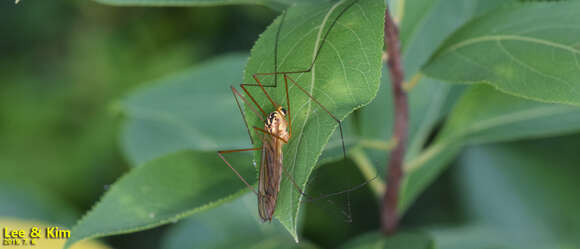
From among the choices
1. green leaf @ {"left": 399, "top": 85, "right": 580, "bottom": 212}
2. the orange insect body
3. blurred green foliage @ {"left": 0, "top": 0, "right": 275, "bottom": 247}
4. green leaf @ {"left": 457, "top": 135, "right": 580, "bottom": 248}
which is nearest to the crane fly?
the orange insect body

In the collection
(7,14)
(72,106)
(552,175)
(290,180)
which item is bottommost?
(552,175)

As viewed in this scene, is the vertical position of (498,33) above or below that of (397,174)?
above

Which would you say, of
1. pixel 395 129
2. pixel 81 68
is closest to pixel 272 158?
pixel 395 129

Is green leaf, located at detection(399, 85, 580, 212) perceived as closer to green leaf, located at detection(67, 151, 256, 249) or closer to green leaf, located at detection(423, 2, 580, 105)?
green leaf, located at detection(423, 2, 580, 105)

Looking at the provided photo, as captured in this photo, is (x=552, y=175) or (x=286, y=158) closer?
(x=286, y=158)

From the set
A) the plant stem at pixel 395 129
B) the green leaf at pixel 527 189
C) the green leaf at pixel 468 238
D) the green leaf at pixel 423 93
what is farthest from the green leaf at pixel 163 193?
the green leaf at pixel 527 189

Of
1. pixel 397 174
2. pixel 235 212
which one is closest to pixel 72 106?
pixel 235 212

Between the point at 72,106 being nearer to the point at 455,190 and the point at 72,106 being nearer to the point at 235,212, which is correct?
the point at 235,212
